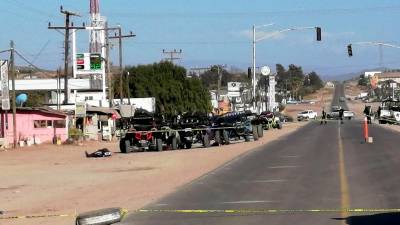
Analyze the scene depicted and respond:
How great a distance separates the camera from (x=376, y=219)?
37.8 feet

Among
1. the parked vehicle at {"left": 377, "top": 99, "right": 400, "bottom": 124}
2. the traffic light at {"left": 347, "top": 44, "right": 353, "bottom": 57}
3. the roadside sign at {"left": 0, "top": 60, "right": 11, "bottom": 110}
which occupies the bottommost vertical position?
the parked vehicle at {"left": 377, "top": 99, "right": 400, "bottom": 124}

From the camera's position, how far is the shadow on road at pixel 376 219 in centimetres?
1110

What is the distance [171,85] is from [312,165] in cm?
7841

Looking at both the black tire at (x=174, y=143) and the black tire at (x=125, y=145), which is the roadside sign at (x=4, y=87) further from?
the black tire at (x=174, y=143)

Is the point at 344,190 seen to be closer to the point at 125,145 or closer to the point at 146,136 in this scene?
the point at 146,136

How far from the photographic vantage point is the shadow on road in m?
11.1

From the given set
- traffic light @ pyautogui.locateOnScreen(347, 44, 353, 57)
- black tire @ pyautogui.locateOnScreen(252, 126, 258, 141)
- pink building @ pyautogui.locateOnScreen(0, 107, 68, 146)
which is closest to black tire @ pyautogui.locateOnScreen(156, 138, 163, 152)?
black tire @ pyautogui.locateOnScreen(252, 126, 258, 141)

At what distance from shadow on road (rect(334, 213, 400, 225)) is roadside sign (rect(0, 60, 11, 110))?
115ft

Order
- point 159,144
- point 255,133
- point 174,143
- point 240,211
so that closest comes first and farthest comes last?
point 240,211 → point 159,144 → point 174,143 → point 255,133

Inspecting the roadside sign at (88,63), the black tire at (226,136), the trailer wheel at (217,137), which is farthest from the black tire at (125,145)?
the roadside sign at (88,63)

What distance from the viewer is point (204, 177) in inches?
839

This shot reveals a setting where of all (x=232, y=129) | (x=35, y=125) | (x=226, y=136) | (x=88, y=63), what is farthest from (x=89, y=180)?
(x=88, y=63)

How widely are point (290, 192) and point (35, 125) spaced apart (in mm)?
35677

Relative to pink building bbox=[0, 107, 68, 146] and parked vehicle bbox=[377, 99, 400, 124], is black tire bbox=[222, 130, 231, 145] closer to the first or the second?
pink building bbox=[0, 107, 68, 146]
